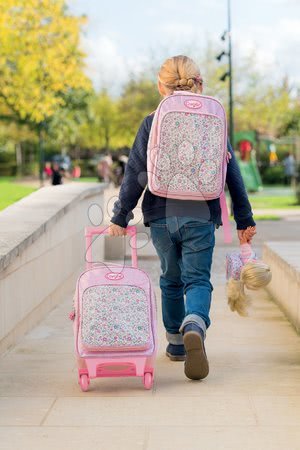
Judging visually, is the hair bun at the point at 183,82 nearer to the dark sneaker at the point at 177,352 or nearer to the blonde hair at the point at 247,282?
the blonde hair at the point at 247,282

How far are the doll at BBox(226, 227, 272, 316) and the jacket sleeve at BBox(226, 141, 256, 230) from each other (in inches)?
2.5

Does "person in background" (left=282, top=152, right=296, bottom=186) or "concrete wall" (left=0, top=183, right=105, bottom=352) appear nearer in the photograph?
"concrete wall" (left=0, top=183, right=105, bottom=352)

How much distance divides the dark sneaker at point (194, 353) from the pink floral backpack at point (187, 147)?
718mm

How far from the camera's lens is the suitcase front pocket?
521 cm

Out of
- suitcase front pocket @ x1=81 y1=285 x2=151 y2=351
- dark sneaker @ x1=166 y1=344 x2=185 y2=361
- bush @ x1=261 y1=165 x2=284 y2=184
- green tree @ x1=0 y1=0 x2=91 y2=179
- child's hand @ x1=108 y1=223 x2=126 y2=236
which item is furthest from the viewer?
bush @ x1=261 y1=165 x2=284 y2=184

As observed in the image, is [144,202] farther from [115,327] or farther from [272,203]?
[272,203]

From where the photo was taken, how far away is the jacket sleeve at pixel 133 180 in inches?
219

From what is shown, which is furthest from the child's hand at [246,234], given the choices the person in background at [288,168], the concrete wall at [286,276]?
the person in background at [288,168]

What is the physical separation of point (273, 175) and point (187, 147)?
1919 inches

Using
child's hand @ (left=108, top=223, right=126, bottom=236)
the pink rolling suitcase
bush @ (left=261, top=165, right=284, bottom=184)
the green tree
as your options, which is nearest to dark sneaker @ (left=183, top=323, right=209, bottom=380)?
the pink rolling suitcase

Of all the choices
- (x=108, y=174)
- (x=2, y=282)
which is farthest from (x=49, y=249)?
(x=108, y=174)

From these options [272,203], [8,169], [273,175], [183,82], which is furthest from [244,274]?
[8,169]

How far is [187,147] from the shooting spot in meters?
5.41

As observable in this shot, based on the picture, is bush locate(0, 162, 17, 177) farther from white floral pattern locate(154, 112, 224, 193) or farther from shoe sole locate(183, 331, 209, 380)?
shoe sole locate(183, 331, 209, 380)
